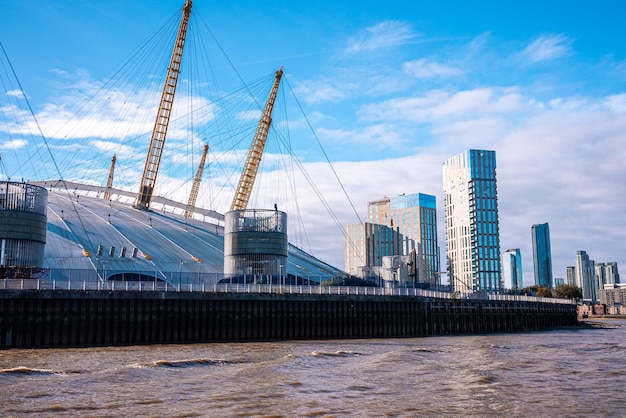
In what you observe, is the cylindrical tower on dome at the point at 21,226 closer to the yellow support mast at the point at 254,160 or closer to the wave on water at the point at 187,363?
the wave on water at the point at 187,363

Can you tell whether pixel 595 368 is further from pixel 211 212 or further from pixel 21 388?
pixel 211 212

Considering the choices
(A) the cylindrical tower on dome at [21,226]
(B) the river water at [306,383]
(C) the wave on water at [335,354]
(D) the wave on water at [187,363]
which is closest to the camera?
(B) the river water at [306,383]

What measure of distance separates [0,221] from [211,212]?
5671cm

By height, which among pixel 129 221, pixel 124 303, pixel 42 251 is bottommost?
pixel 124 303

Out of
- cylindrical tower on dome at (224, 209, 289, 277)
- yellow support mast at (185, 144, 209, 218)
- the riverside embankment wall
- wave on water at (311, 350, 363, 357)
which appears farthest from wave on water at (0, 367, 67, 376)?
yellow support mast at (185, 144, 209, 218)

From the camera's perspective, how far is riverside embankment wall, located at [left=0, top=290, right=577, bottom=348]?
56062 mm

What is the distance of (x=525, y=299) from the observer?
109 meters

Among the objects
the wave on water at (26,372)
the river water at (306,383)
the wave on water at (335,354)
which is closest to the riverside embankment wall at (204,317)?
the river water at (306,383)

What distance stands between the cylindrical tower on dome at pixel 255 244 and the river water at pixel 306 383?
2662cm

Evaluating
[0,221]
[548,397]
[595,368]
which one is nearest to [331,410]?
[548,397]

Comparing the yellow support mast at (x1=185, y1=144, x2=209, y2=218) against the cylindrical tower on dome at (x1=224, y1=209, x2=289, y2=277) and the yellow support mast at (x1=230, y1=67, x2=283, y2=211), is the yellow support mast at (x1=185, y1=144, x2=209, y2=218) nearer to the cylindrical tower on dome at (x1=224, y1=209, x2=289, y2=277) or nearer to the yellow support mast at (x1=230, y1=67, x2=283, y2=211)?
the yellow support mast at (x1=230, y1=67, x2=283, y2=211)

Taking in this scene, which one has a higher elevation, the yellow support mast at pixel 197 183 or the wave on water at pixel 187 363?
the yellow support mast at pixel 197 183

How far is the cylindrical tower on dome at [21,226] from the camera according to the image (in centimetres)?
6431

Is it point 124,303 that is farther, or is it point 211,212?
point 211,212
